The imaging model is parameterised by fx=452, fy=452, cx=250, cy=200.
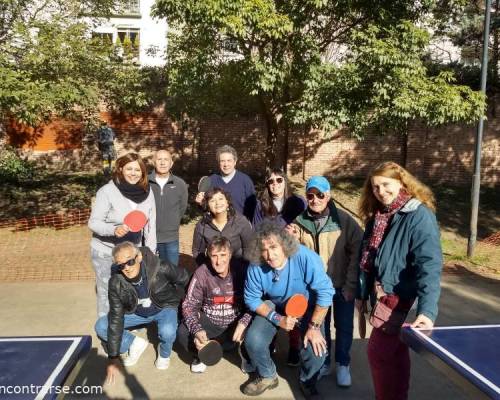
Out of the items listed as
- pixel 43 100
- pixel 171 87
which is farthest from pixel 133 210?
pixel 171 87

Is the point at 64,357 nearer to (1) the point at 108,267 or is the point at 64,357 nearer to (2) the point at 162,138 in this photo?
(1) the point at 108,267

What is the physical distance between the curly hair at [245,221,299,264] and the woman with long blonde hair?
51 cm

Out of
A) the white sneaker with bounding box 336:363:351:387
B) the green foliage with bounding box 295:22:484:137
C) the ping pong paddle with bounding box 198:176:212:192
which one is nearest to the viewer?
the white sneaker with bounding box 336:363:351:387

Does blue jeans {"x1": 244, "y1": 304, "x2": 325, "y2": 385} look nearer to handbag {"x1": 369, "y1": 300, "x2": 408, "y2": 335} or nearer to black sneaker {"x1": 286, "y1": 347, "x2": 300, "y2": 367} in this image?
black sneaker {"x1": 286, "y1": 347, "x2": 300, "y2": 367}

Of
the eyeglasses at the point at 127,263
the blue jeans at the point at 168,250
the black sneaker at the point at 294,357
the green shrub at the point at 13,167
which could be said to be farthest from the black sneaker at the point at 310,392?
the green shrub at the point at 13,167

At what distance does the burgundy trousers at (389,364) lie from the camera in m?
2.91

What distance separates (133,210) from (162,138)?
12094 millimetres

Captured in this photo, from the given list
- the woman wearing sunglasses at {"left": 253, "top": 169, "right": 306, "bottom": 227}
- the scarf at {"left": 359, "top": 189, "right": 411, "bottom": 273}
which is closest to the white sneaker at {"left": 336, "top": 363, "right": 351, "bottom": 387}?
the scarf at {"left": 359, "top": 189, "right": 411, "bottom": 273}

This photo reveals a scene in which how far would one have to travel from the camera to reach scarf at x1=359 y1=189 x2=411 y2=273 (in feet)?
9.18

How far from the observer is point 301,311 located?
126 inches

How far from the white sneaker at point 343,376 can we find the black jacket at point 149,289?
1.47 meters

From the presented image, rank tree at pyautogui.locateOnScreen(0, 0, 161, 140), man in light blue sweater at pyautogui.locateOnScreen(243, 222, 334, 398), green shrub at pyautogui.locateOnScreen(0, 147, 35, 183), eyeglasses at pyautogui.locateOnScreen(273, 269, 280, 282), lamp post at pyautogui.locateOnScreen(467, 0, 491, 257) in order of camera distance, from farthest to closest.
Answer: green shrub at pyautogui.locateOnScreen(0, 147, 35, 183) < lamp post at pyautogui.locateOnScreen(467, 0, 491, 257) < tree at pyautogui.locateOnScreen(0, 0, 161, 140) < eyeglasses at pyautogui.locateOnScreen(273, 269, 280, 282) < man in light blue sweater at pyautogui.locateOnScreen(243, 222, 334, 398)

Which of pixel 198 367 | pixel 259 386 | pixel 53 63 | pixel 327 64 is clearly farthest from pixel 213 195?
pixel 53 63

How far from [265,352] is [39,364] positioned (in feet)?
5.63
